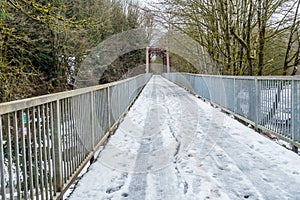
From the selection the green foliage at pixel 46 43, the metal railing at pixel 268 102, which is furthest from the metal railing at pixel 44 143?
the green foliage at pixel 46 43

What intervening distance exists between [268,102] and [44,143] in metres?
3.74

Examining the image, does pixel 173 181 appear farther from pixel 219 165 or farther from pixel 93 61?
pixel 93 61

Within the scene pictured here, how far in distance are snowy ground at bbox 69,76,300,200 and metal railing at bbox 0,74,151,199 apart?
14.1 inches

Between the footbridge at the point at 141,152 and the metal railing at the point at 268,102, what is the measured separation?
2 cm

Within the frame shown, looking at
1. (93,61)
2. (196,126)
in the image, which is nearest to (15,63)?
(196,126)

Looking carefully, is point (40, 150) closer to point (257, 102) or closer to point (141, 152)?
point (141, 152)

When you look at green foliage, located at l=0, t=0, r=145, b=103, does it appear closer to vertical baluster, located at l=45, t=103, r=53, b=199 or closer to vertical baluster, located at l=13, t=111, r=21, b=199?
vertical baluster, located at l=45, t=103, r=53, b=199

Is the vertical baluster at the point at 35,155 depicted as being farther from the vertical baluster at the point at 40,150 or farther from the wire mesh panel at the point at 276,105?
the wire mesh panel at the point at 276,105

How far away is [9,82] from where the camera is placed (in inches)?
228

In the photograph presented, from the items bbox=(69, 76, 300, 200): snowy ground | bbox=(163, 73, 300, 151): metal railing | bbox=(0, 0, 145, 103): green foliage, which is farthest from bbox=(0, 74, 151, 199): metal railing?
bbox=(0, 0, 145, 103): green foliage

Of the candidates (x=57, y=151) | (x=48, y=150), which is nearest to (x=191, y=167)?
(x=57, y=151)

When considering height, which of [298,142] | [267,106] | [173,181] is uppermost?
[267,106]

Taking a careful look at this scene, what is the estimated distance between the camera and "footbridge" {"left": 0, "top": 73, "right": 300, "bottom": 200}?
6.11 feet

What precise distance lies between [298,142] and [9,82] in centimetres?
516
